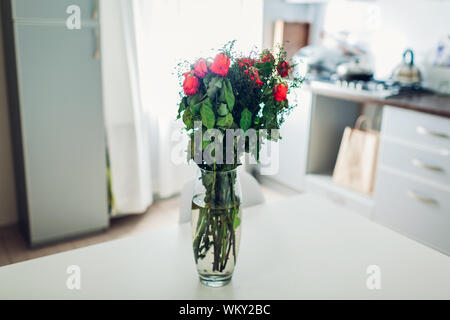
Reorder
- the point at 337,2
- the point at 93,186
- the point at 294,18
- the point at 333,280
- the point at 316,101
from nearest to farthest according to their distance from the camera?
1. the point at 333,280
2. the point at 93,186
3. the point at 316,101
4. the point at 337,2
5. the point at 294,18

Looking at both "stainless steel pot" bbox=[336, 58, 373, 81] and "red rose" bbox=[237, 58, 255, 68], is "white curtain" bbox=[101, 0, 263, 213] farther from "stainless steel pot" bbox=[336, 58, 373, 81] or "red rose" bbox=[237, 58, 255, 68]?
"red rose" bbox=[237, 58, 255, 68]

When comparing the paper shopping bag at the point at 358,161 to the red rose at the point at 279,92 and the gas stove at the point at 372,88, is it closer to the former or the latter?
the gas stove at the point at 372,88

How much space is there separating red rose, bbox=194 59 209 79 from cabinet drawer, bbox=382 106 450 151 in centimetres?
183

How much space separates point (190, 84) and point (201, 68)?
0.04m

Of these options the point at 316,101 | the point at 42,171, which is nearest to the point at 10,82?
the point at 42,171

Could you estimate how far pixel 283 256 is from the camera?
1235mm

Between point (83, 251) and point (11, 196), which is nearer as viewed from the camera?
point (83, 251)

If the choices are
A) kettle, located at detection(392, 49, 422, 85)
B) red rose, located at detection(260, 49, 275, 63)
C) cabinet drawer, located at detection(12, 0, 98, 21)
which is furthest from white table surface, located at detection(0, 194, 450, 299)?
kettle, located at detection(392, 49, 422, 85)

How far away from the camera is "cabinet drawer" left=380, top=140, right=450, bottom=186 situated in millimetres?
2420

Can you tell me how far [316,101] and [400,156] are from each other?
0.74 m

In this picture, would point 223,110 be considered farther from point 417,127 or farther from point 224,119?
point 417,127

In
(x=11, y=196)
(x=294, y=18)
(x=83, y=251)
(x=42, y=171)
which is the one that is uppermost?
(x=294, y=18)

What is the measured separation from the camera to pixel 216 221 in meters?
1.03
